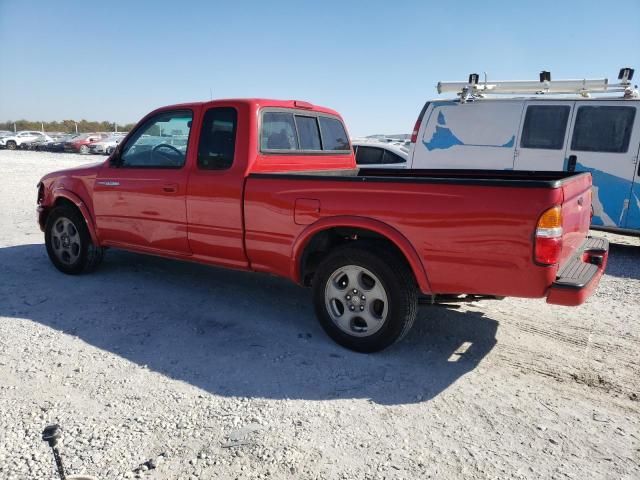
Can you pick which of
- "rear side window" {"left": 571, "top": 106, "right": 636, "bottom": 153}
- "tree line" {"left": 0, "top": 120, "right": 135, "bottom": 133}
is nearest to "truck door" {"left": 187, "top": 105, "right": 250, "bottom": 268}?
"rear side window" {"left": 571, "top": 106, "right": 636, "bottom": 153}

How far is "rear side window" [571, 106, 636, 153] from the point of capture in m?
7.18

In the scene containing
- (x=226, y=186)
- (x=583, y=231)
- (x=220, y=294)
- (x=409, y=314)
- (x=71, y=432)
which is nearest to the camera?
(x=71, y=432)

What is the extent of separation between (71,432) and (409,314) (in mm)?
2228

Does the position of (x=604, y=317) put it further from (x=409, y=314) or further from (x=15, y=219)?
(x=15, y=219)

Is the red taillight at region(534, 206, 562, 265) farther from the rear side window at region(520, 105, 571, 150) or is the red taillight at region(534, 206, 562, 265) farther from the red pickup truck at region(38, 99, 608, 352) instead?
the rear side window at region(520, 105, 571, 150)

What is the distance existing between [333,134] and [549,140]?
4086mm

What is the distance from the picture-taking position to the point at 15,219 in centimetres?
916

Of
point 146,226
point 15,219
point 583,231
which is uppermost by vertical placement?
point 583,231

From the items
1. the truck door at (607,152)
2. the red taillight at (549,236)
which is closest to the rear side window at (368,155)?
the truck door at (607,152)

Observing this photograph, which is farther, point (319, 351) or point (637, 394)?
point (319, 351)

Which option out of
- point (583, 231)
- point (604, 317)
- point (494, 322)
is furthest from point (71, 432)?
point (604, 317)

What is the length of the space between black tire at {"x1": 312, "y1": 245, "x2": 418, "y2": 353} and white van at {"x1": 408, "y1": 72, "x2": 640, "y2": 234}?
17.1ft

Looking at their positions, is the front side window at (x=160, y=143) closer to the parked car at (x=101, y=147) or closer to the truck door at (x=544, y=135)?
the truck door at (x=544, y=135)

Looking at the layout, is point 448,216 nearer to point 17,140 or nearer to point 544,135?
point 544,135
